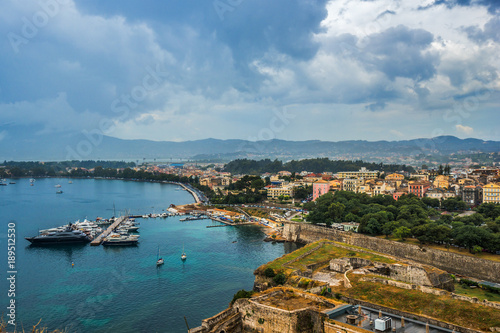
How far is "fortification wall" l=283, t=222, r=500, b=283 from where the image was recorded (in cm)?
2083

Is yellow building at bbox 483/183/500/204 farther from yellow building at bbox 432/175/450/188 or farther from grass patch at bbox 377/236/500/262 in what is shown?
grass patch at bbox 377/236/500/262

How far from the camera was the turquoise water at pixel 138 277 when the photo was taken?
17.7m

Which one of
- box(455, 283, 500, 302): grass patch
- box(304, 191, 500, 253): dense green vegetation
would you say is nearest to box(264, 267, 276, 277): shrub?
box(455, 283, 500, 302): grass patch

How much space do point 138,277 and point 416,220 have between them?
20.3 metres

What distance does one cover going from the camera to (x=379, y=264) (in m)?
19.0

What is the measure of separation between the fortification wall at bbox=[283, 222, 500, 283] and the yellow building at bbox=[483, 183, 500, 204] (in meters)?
18.0

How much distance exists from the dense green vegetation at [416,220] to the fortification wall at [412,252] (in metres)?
1.19

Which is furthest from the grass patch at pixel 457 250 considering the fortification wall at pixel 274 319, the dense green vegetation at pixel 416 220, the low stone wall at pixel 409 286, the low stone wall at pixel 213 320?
the low stone wall at pixel 213 320

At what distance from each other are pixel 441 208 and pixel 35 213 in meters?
49.0

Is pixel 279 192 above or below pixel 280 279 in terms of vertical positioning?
above

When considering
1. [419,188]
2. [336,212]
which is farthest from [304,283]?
[419,188]

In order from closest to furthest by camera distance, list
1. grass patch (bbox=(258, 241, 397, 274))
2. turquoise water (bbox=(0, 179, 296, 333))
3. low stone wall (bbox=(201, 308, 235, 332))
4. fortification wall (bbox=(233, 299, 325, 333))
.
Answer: fortification wall (bbox=(233, 299, 325, 333)) < low stone wall (bbox=(201, 308, 235, 332)) < turquoise water (bbox=(0, 179, 296, 333)) < grass patch (bbox=(258, 241, 397, 274))

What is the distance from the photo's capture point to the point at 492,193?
37125mm

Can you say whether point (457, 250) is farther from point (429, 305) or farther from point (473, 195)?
point (473, 195)
